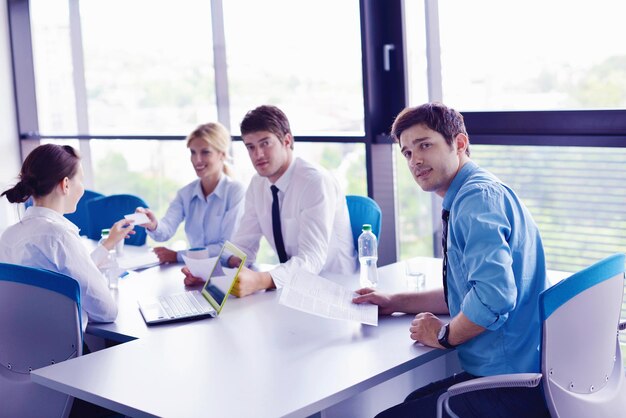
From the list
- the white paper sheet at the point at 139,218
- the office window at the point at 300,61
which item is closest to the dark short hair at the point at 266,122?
the white paper sheet at the point at 139,218

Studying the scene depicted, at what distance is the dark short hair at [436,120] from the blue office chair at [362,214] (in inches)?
45.0

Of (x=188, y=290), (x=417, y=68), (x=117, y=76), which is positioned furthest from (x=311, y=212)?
(x=117, y=76)

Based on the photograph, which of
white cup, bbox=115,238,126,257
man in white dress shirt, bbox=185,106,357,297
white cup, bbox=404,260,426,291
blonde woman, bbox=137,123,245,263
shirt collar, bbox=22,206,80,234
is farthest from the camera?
blonde woman, bbox=137,123,245,263

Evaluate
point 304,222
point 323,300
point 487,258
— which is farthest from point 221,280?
point 487,258

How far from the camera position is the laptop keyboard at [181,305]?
2750 millimetres

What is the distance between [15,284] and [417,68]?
255 centimetres

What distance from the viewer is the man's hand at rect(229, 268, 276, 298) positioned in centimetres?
294

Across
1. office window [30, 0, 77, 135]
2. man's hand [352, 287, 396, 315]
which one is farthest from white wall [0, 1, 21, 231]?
man's hand [352, 287, 396, 315]

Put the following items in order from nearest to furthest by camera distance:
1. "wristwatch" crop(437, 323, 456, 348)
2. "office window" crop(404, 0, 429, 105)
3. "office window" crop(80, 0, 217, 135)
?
"wristwatch" crop(437, 323, 456, 348) → "office window" crop(404, 0, 429, 105) → "office window" crop(80, 0, 217, 135)

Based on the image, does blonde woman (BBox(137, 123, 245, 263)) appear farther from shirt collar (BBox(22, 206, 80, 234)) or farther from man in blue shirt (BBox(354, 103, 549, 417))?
man in blue shirt (BBox(354, 103, 549, 417))

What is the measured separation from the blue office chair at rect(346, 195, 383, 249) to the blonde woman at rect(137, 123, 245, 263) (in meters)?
0.70

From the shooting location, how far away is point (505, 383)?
2.04 m

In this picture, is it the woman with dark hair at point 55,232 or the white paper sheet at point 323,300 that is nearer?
the white paper sheet at point 323,300

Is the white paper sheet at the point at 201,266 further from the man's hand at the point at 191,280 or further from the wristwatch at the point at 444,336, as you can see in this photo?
the wristwatch at the point at 444,336
